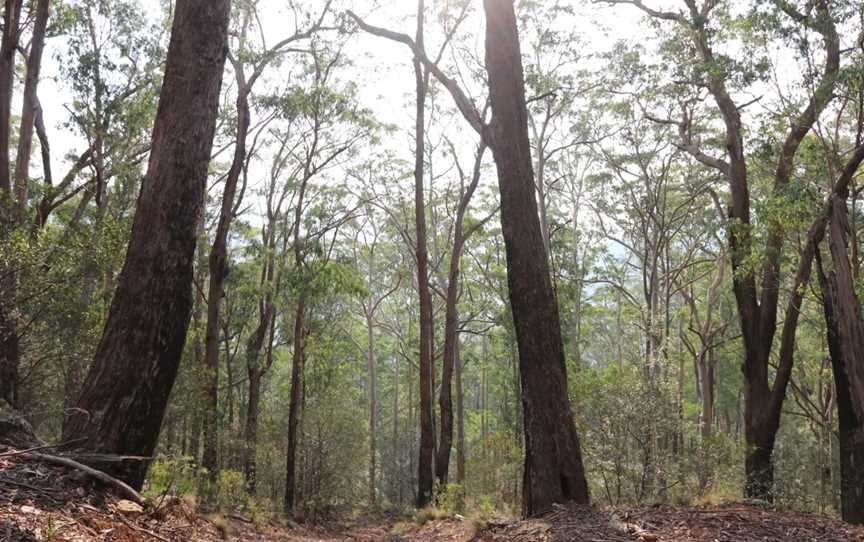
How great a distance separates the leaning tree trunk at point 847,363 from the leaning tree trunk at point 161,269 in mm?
7212

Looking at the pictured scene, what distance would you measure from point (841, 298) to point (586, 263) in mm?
16651

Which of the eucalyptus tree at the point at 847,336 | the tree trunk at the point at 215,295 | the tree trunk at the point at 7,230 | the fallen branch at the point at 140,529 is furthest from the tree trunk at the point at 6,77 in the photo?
the eucalyptus tree at the point at 847,336

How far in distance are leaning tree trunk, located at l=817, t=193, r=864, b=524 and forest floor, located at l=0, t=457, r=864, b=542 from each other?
281cm

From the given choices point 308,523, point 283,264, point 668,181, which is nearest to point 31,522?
point 308,523

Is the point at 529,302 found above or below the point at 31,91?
below

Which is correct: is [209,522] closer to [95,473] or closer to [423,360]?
[95,473]

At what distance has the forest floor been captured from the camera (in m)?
2.77

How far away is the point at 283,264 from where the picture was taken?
16781mm

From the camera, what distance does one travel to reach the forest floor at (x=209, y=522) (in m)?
2.77

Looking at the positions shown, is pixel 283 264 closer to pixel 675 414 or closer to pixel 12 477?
pixel 675 414

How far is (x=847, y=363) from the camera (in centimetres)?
745

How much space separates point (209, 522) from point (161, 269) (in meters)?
3.37

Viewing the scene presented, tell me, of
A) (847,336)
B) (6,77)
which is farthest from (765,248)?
(6,77)

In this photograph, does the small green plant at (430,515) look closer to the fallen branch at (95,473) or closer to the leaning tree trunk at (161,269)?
the leaning tree trunk at (161,269)
